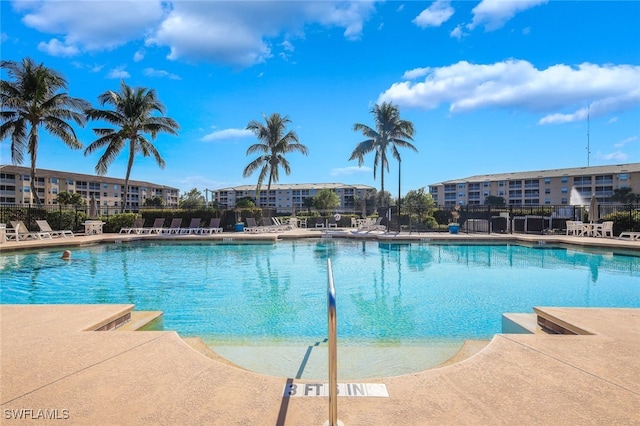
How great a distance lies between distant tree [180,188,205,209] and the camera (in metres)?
61.4

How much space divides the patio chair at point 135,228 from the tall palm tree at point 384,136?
17.9 meters

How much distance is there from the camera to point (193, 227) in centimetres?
2148

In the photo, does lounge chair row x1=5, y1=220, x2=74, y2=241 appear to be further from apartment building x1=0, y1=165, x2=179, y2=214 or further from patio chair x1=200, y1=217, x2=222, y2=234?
apartment building x1=0, y1=165, x2=179, y2=214

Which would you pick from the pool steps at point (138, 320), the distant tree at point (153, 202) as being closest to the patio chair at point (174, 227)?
the pool steps at point (138, 320)

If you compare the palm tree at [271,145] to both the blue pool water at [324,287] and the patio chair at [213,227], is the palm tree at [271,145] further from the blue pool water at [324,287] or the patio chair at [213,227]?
the blue pool water at [324,287]

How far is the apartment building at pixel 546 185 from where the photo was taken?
58.6 meters

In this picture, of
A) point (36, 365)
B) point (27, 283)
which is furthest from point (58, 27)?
point (36, 365)

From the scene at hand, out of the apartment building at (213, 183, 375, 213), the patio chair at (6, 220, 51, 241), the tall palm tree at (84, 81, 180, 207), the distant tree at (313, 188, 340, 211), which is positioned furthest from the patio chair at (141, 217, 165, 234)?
the apartment building at (213, 183, 375, 213)

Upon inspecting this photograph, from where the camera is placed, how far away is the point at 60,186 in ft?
213

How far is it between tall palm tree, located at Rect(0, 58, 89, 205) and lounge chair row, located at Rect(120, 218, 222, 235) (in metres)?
5.25

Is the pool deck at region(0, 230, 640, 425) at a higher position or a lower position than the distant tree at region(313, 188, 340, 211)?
lower

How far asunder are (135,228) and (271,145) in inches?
528

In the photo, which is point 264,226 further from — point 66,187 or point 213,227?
point 66,187

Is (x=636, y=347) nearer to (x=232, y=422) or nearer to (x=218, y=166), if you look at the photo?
(x=232, y=422)
